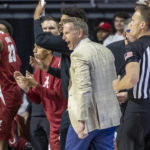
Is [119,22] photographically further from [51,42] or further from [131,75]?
[131,75]

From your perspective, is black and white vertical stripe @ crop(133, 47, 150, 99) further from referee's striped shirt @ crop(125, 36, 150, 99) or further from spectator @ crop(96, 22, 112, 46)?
spectator @ crop(96, 22, 112, 46)

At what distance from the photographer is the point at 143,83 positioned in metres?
4.52

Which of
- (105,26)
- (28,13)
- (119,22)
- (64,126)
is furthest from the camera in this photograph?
(28,13)

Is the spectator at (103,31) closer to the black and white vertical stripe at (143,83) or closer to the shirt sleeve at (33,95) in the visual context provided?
the shirt sleeve at (33,95)

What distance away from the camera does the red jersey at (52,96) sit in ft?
19.1

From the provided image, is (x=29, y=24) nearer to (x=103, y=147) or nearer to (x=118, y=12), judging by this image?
(x=118, y=12)

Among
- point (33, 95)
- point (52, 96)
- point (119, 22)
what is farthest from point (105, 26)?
point (52, 96)

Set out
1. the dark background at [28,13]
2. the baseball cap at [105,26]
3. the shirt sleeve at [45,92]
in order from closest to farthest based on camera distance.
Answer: the shirt sleeve at [45,92] < the baseball cap at [105,26] < the dark background at [28,13]

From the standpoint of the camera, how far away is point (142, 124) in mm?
4496

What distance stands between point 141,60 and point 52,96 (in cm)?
164

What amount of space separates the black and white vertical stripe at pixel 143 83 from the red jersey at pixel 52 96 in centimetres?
146

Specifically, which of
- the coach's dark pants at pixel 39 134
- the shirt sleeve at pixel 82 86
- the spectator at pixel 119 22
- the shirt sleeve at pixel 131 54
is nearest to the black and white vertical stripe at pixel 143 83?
the shirt sleeve at pixel 131 54

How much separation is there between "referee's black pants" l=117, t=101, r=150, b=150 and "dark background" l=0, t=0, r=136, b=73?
4100 mm

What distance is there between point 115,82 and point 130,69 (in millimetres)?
223
